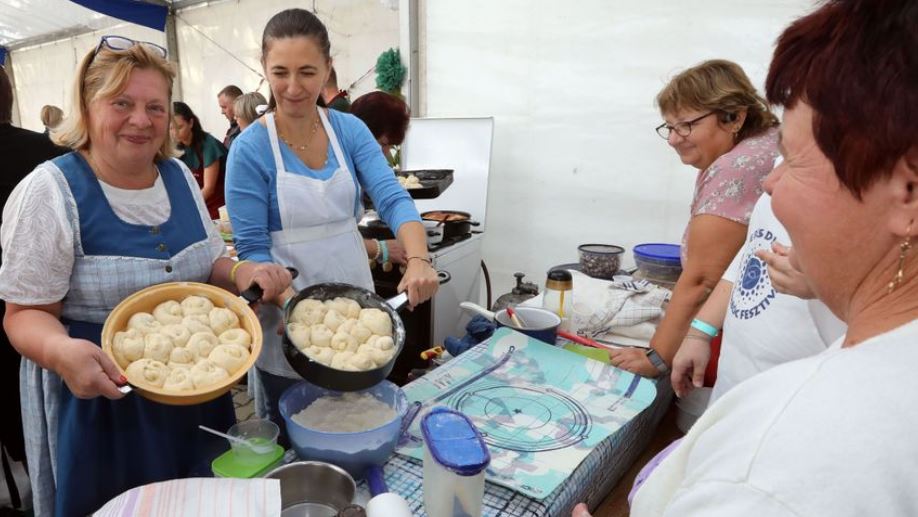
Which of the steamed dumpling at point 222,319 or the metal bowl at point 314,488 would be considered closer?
the metal bowl at point 314,488

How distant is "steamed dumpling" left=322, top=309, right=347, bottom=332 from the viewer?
51.3 inches

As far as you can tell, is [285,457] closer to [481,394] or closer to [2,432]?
[481,394]

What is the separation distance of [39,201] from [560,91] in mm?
3025

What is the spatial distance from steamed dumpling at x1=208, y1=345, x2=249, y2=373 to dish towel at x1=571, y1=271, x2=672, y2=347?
123 cm

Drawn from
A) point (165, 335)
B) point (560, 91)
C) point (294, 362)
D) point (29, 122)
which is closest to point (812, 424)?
point (294, 362)

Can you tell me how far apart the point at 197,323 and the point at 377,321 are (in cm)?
43

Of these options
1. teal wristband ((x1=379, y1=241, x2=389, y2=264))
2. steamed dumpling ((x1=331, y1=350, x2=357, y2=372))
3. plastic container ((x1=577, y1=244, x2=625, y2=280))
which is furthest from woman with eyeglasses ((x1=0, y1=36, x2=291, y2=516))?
plastic container ((x1=577, y1=244, x2=625, y2=280))

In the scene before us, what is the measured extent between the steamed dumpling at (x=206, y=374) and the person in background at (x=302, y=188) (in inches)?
19.4

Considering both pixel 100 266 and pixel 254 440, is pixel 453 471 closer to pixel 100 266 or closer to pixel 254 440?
pixel 254 440

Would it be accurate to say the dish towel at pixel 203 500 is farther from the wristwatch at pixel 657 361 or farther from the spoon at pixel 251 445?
the wristwatch at pixel 657 361

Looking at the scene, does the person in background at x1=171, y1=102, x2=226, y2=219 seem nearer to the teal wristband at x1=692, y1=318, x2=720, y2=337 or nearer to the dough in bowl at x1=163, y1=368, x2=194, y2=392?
the dough in bowl at x1=163, y1=368, x2=194, y2=392

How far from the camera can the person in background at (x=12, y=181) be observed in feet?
6.02

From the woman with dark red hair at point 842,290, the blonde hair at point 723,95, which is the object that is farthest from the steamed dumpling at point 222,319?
the blonde hair at point 723,95

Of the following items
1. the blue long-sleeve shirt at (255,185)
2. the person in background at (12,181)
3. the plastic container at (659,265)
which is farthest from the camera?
the plastic container at (659,265)
